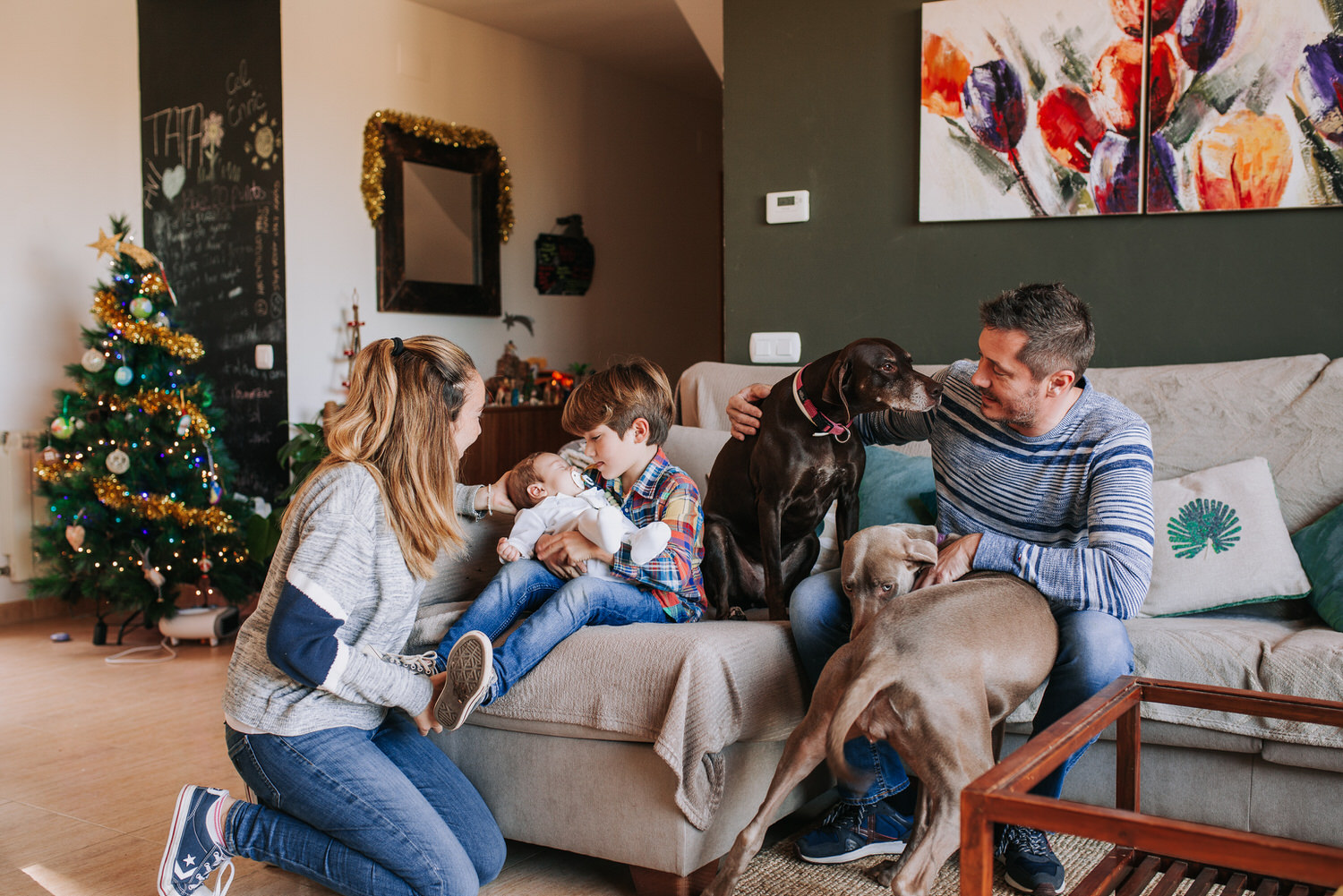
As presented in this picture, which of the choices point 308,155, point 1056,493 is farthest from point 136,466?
point 1056,493

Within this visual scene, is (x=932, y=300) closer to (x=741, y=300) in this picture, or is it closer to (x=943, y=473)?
(x=741, y=300)

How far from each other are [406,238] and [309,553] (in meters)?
3.75

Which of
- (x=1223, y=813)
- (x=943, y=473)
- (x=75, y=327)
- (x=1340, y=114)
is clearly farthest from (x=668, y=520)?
(x=75, y=327)

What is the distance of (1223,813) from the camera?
1.92 metres

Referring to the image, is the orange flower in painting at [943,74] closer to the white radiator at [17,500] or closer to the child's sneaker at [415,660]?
the child's sneaker at [415,660]

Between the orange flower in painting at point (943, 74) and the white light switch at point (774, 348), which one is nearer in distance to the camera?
the orange flower in painting at point (943, 74)

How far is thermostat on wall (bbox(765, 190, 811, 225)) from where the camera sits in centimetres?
338

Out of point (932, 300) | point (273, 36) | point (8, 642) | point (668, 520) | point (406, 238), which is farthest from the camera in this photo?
point (406, 238)

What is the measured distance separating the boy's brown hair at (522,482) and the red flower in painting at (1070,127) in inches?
70.4

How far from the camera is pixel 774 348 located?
3445 mm

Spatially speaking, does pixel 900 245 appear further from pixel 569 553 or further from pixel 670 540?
pixel 569 553

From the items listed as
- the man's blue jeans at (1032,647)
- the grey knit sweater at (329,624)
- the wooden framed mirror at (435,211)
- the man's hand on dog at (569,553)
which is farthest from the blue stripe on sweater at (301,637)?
the wooden framed mirror at (435,211)

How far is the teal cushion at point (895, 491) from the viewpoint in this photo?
7.98 ft

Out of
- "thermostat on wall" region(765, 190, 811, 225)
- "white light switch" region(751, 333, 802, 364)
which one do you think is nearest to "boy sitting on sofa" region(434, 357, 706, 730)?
"white light switch" region(751, 333, 802, 364)
